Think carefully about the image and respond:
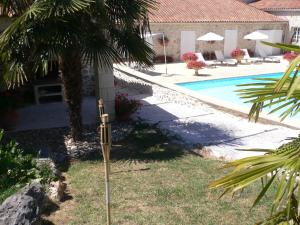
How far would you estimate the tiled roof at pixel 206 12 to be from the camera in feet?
87.5

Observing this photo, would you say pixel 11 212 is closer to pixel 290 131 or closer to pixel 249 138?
pixel 249 138

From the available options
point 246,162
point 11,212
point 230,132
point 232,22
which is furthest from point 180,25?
point 246,162

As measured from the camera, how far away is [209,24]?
27.7 metres

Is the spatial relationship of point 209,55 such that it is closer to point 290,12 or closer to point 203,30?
point 203,30

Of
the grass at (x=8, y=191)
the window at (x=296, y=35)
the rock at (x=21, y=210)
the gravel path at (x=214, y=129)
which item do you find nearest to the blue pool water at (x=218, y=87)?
the gravel path at (x=214, y=129)

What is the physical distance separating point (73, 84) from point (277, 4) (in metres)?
29.0

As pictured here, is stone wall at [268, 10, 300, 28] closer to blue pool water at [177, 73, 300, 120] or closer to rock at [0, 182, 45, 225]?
blue pool water at [177, 73, 300, 120]

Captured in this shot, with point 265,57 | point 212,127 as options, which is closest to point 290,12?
point 265,57

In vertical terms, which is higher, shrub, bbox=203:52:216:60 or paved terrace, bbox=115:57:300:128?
shrub, bbox=203:52:216:60

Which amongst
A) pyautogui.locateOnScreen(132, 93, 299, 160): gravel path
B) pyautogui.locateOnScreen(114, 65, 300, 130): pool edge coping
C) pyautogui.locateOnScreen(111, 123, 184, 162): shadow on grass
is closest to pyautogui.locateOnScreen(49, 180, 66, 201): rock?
pyautogui.locateOnScreen(111, 123, 184, 162): shadow on grass

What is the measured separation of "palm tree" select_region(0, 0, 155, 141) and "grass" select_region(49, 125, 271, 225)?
2300 millimetres

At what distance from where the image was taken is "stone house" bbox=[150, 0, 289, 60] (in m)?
26.4

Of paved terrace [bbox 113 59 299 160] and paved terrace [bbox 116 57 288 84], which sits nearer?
paved terrace [bbox 113 59 299 160]

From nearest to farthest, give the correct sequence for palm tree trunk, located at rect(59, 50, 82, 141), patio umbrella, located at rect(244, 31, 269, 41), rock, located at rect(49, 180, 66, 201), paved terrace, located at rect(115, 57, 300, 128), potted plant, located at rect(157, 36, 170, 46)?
1. rock, located at rect(49, 180, 66, 201)
2. palm tree trunk, located at rect(59, 50, 82, 141)
3. paved terrace, located at rect(115, 57, 300, 128)
4. potted plant, located at rect(157, 36, 170, 46)
5. patio umbrella, located at rect(244, 31, 269, 41)
